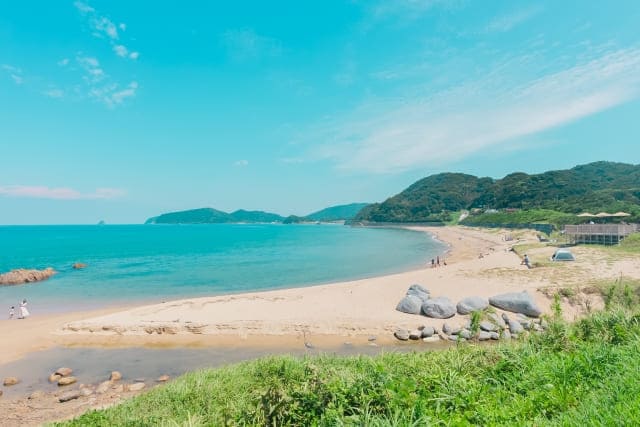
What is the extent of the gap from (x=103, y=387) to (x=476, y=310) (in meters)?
16.8

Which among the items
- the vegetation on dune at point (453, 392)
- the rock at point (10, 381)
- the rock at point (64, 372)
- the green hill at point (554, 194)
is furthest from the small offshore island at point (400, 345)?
the green hill at point (554, 194)

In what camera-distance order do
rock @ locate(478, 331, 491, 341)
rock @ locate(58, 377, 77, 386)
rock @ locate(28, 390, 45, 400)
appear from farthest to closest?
rock @ locate(478, 331, 491, 341)
rock @ locate(58, 377, 77, 386)
rock @ locate(28, 390, 45, 400)

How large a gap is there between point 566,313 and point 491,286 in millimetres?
→ 5280

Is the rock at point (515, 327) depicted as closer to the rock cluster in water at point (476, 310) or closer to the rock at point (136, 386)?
the rock cluster in water at point (476, 310)

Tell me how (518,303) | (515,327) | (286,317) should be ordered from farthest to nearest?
(286,317) → (518,303) → (515,327)

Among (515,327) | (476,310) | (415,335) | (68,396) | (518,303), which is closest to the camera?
(68,396)

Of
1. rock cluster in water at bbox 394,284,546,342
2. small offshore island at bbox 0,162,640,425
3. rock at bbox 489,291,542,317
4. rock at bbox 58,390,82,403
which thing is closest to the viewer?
small offshore island at bbox 0,162,640,425

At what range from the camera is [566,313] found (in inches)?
648

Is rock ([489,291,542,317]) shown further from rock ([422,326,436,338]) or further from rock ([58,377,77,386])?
→ rock ([58,377,77,386])

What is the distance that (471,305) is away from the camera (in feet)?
56.4

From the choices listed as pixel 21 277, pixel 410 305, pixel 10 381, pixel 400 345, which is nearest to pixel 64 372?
pixel 10 381

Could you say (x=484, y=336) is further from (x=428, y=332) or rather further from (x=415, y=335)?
(x=415, y=335)

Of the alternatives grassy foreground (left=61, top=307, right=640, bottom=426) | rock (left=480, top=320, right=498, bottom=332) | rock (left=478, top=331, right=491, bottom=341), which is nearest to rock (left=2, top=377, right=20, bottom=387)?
grassy foreground (left=61, top=307, right=640, bottom=426)

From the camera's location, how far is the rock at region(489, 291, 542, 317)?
16.5 m
